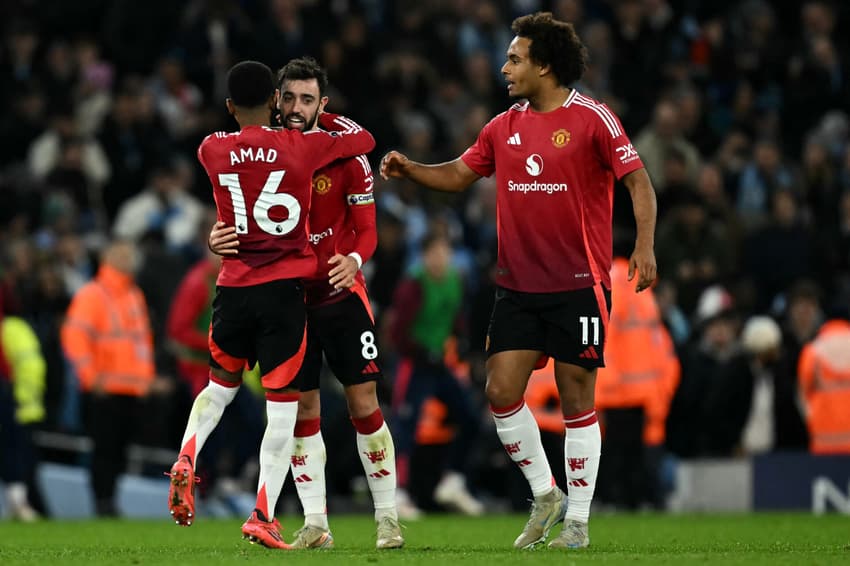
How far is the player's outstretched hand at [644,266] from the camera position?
8.55m

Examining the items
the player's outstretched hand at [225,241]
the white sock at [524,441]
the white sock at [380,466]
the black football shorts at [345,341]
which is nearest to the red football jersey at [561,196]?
the white sock at [524,441]

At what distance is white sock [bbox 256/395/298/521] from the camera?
869cm

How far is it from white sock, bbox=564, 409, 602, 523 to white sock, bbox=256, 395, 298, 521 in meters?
1.44

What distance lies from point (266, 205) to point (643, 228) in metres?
1.92

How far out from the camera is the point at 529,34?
915 cm

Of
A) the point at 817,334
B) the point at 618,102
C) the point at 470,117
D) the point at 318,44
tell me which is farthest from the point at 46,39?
the point at 817,334

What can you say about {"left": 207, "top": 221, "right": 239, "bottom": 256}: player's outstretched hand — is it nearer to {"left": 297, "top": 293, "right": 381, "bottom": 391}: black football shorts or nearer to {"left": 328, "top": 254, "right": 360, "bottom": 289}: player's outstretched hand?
{"left": 328, "top": 254, "right": 360, "bottom": 289}: player's outstretched hand

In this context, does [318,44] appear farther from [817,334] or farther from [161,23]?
[817,334]

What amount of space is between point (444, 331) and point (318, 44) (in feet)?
20.0

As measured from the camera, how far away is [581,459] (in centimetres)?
895

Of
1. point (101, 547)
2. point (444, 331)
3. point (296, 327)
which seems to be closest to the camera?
point (296, 327)

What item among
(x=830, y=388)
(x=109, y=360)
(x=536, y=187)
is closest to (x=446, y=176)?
(x=536, y=187)

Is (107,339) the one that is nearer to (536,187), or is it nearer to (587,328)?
(536,187)

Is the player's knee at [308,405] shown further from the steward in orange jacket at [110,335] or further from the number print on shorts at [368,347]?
the steward in orange jacket at [110,335]
